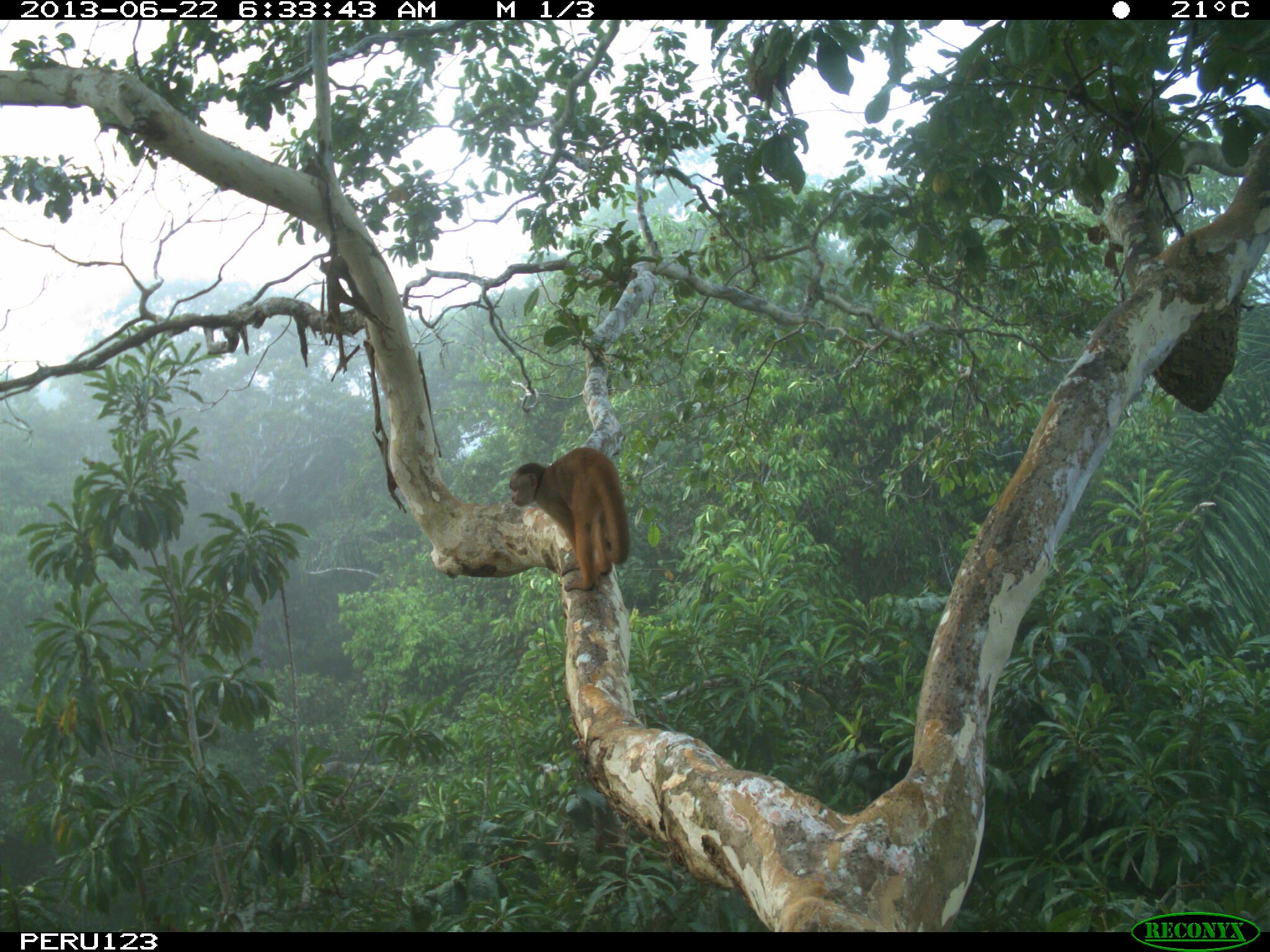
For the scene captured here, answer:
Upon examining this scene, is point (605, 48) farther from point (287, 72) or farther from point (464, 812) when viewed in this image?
point (464, 812)

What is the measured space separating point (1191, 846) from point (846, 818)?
223cm

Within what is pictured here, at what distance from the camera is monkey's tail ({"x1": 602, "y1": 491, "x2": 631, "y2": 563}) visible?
298 cm

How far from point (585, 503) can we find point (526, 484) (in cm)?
41

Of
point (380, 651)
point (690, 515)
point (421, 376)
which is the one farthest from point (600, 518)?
point (380, 651)

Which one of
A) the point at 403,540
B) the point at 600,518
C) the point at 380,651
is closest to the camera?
the point at 600,518

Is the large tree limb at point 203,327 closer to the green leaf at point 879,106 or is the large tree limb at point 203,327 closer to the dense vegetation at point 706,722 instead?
the dense vegetation at point 706,722

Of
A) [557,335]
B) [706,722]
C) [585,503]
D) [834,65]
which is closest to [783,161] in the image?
[834,65]

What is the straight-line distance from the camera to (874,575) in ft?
33.7

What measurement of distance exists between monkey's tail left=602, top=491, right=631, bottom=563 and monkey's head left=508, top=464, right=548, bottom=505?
0.36 meters

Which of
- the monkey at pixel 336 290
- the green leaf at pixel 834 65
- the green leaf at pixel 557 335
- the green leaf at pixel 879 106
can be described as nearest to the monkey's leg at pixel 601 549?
the green leaf at pixel 557 335
